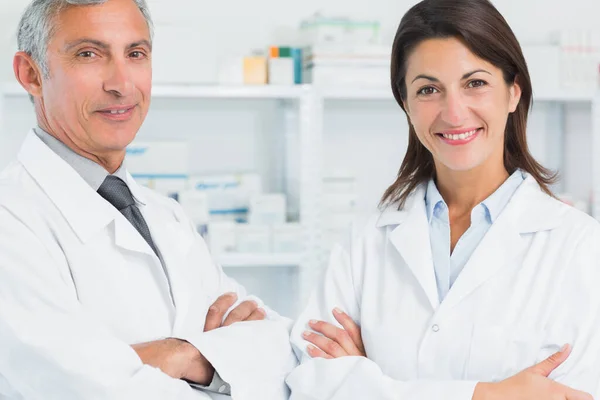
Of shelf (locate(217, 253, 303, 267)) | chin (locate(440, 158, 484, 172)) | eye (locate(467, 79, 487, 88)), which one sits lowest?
shelf (locate(217, 253, 303, 267))

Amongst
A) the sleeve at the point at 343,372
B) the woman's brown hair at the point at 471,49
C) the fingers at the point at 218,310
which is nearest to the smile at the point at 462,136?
the woman's brown hair at the point at 471,49

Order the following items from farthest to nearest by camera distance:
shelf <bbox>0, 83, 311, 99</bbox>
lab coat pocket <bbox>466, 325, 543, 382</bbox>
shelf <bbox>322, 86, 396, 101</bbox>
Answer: shelf <bbox>322, 86, 396, 101</bbox>
shelf <bbox>0, 83, 311, 99</bbox>
lab coat pocket <bbox>466, 325, 543, 382</bbox>

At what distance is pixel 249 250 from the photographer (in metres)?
2.66

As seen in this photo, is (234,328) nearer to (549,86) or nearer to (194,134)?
(194,134)

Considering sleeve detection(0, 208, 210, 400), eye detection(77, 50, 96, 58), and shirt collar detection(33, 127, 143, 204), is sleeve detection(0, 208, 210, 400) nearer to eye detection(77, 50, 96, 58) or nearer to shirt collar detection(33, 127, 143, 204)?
shirt collar detection(33, 127, 143, 204)

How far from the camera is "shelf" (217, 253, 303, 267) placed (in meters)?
2.63

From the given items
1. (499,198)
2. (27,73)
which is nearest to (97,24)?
(27,73)

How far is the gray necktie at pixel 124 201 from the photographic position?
146cm

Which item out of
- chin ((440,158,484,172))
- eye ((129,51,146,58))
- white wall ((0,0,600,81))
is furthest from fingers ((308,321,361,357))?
white wall ((0,0,600,81))

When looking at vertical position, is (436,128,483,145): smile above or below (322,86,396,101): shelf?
below

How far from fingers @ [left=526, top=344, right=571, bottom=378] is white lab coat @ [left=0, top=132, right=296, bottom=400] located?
418mm

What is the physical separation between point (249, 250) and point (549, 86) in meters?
1.14

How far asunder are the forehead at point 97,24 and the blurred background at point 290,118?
3.83ft

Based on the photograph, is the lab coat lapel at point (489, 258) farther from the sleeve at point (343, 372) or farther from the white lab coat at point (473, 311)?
the sleeve at point (343, 372)
